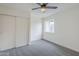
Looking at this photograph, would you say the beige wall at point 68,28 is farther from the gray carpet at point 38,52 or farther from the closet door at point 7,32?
the closet door at point 7,32

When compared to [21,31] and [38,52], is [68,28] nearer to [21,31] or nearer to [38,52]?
[38,52]

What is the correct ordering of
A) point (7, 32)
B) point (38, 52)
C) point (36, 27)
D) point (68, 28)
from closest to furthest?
1. point (38, 52)
2. point (7, 32)
3. point (68, 28)
4. point (36, 27)

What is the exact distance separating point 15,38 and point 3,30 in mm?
851

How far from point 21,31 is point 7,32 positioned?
2.91 ft

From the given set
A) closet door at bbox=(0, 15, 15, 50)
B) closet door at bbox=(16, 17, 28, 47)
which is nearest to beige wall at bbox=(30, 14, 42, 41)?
closet door at bbox=(16, 17, 28, 47)

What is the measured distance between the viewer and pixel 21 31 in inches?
191

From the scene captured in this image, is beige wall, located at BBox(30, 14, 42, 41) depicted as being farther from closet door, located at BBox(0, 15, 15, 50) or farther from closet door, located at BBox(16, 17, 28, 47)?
closet door, located at BBox(0, 15, 15, 50)

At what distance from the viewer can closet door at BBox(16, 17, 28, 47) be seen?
4684 millimetres

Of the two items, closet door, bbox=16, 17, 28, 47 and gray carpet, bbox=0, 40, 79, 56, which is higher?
closet door, bbox=16, 17, 28, 47

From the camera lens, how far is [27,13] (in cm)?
518

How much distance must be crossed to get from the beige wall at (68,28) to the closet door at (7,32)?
291 cm

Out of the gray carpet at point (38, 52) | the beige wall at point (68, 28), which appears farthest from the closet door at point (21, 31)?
the beige wall at point (68, 28)

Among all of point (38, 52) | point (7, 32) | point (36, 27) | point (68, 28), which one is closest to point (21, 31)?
point (7, 32)

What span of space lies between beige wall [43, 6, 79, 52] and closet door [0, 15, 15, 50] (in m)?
2.91
